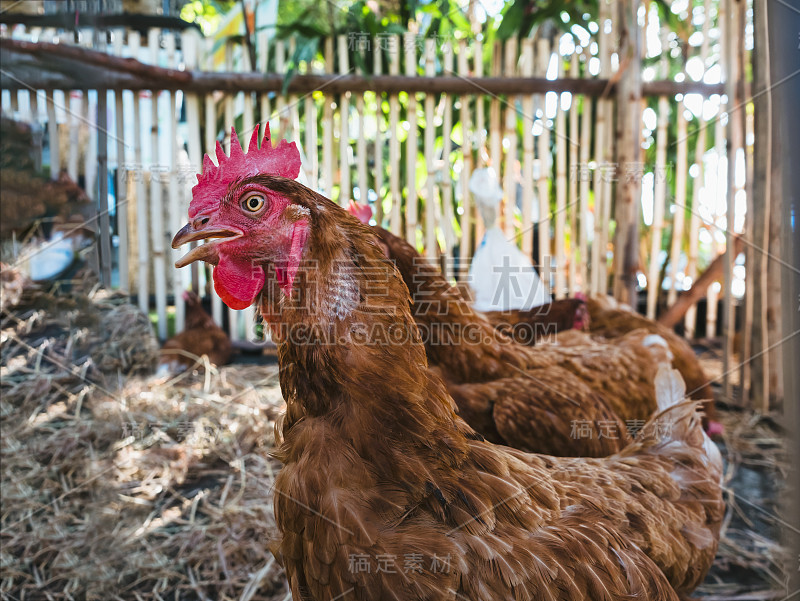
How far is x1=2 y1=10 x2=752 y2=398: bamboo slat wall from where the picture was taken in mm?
3549

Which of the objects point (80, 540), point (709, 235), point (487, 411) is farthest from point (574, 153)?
point (80, 540)

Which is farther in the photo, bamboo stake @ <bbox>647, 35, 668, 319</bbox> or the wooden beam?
bamboo stake @ <bbox>647, 35, 668, 319</bbox>

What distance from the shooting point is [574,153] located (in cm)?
382

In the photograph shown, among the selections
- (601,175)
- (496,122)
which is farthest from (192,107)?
(601,175)

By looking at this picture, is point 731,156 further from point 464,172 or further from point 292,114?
point 292,114

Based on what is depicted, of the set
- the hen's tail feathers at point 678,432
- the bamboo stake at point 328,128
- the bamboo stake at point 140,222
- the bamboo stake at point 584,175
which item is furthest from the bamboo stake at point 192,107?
the hen's tail feathers at point 678,432

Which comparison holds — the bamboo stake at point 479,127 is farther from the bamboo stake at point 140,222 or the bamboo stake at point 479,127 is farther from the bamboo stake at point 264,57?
the bamboo stake at point 140,222

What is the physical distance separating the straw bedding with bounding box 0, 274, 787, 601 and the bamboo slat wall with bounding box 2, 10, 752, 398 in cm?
105

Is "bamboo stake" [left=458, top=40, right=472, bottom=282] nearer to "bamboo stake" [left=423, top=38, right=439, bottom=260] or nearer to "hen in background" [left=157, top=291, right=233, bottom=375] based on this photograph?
"bamboo stake" [left=423, top=38, right=439, bottom=260]

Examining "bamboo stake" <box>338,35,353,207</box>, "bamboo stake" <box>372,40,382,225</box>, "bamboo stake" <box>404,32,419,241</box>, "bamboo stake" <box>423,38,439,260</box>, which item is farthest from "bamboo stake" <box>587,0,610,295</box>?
"bamboo stake" <box>338,35,353,207</box>

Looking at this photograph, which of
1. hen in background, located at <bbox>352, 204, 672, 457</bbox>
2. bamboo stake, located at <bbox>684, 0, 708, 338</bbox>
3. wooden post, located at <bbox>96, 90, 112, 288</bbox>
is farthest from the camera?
bamboo stake, located at <bbox>684, 0, 708, 338</bbox>

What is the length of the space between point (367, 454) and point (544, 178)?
10.2ft

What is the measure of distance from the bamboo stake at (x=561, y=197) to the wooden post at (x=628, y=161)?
0.39m

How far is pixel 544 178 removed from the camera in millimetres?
3670
